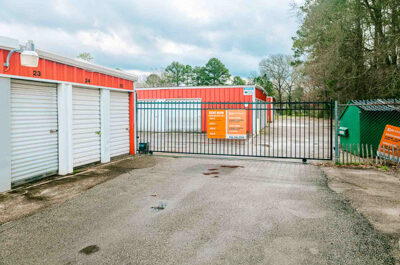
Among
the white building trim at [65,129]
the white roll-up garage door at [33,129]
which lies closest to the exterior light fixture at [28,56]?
the white roll-up garage door at [33,129]

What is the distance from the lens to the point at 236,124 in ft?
34.2

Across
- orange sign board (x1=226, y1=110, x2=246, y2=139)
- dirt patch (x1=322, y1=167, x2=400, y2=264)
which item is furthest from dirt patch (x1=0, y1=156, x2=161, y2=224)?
dirt patch (x1=322, y1=167, x2=400, y2=264)

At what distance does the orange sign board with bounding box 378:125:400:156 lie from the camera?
8498 mm

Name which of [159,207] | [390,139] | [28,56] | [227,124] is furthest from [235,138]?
[28,56]

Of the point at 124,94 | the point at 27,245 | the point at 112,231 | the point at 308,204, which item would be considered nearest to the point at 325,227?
the point at 308,204

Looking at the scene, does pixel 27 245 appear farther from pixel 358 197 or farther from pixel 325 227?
pixel 358 197

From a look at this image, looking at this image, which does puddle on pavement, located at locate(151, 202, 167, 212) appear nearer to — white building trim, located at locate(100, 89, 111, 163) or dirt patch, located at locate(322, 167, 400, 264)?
dirt patch, located at locate(322, 167, 400, 264)

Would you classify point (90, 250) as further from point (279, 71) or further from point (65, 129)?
point (279, 71)

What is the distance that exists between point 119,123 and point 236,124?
14.9ft

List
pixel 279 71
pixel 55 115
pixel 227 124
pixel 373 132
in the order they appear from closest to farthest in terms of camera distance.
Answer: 1. pixel 55 115
2. pixel 373 132
3. pixel 227 124
4. pixel 279 71

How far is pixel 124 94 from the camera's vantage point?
35.0 ft

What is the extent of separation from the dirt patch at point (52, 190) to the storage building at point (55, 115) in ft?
1.32

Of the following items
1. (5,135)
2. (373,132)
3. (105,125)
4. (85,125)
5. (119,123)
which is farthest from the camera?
(119,123)

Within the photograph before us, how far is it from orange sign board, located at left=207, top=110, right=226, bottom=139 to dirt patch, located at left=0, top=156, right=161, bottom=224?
10.3ft
